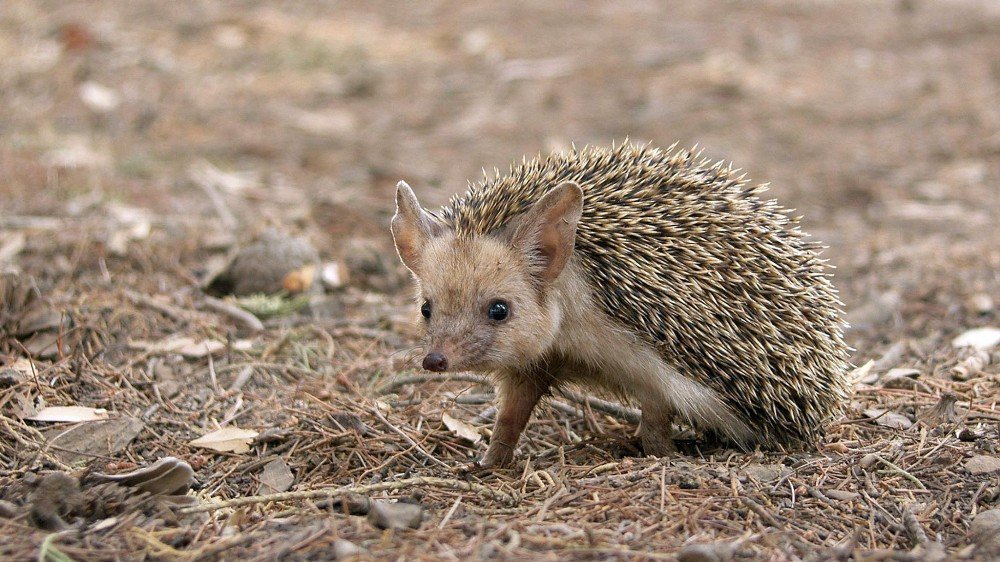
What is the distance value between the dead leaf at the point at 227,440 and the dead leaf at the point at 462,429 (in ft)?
3.42

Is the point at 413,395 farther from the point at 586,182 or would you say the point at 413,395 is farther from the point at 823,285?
the point at 823,285

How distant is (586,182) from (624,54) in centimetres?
1030

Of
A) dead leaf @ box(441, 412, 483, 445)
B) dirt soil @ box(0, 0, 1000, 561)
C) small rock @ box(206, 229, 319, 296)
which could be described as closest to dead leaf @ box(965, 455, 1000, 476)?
dirt soil @ box(0, 0, 1000, 561)

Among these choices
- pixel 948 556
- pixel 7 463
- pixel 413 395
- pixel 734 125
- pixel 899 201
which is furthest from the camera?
pixel 734 125

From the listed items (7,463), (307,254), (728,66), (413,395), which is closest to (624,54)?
(728,66)

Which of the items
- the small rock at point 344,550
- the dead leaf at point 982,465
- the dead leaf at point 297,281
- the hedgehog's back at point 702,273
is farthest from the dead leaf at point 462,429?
the dead leaf at point 982,465

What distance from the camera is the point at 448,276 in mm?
4852

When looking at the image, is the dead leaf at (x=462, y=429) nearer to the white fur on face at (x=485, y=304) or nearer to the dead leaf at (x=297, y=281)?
the white fur on face at (x=485, y=304)

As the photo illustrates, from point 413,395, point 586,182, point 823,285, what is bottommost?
point 413,395

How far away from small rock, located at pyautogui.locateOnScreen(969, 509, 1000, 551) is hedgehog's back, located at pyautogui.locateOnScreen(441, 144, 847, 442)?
3.51ft

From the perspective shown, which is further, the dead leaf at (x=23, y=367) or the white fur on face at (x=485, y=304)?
the dead leaf at (x=23, y=367)

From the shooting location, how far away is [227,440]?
17.0 feet

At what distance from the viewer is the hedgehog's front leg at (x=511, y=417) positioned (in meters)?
5.16

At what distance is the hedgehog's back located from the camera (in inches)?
194
